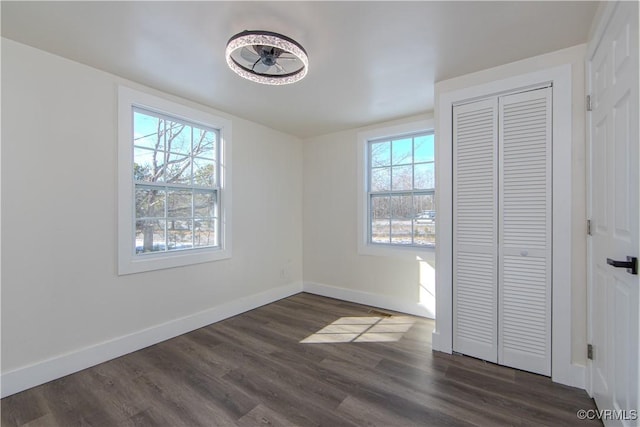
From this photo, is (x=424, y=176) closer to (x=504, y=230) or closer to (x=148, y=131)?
(x=504, y=230)

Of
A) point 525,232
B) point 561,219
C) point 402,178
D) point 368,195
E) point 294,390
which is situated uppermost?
point 402,178

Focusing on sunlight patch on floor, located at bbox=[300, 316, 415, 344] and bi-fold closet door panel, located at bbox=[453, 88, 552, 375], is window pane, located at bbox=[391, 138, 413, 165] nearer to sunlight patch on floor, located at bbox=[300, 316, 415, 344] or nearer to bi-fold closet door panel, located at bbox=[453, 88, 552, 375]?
bi-fold closet door panel, located at bbox=[453, 88, 552, 375]

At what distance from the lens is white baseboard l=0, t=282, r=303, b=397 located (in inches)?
77.1

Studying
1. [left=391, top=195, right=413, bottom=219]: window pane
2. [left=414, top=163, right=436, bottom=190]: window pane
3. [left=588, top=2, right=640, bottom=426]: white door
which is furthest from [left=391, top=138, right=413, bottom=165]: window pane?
[left=588, top=2, right=640, bottom=426]: white door

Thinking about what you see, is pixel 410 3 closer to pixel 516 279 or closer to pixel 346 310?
pixel 516 279

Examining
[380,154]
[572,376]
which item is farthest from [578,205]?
[380,154]

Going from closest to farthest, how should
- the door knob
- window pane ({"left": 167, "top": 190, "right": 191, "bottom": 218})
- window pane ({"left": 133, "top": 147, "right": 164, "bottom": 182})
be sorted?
the door knob → window pane ({"left": 133, "top": 147, "right": 164, "bottom": 182}) → window pane ({"left": 167, "top": 190, "right": 191, "bottom": 218})

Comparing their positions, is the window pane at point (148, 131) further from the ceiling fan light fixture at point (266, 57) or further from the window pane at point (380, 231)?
the window pane at point (380, 231)

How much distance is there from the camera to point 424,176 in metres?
3.46

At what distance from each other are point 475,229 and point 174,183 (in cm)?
293

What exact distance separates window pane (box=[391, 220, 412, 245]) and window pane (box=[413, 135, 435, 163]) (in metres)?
0.80

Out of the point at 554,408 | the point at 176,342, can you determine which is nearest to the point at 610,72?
the point at 554,408

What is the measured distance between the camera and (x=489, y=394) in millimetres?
1914

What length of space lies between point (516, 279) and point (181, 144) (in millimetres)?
3389
